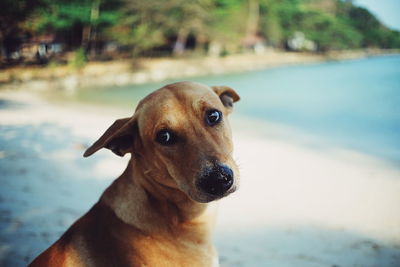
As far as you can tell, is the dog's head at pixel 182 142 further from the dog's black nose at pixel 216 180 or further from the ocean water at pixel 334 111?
the ocean water at pixel 334 111

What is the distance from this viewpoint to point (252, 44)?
2330 inches

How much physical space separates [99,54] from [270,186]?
3105 cm

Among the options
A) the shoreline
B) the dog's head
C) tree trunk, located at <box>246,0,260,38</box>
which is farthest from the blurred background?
tree trunk, located at <box>246,0,260,38</box>

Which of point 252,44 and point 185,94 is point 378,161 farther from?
point 252,44

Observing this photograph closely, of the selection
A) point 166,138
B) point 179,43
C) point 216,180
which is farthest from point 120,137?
point 179,43

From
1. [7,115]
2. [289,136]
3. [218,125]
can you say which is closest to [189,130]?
[218,125]

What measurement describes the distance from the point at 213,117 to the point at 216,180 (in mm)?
650

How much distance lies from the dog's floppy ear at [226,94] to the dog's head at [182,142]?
0.37 metres

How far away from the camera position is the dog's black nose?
2078 mm

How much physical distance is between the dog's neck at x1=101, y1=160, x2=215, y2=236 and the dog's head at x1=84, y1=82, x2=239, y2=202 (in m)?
0.08

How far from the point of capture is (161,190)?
2.37 meters

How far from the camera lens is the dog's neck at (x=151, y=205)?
7.60ft

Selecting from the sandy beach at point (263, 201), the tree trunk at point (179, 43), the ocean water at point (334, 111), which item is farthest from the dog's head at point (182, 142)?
the tree trunk at point (179, 43)

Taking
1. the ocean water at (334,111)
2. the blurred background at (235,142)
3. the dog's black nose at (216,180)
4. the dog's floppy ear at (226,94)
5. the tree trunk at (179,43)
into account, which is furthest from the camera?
the tree trunk at (179,43)
